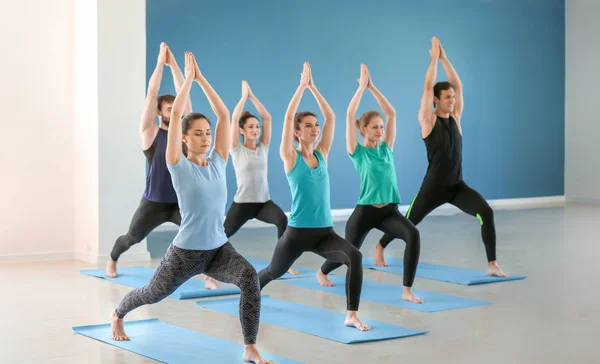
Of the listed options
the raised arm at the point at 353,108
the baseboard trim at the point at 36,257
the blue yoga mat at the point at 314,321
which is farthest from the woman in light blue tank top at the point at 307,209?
the baseboard trim at the point at 36,257

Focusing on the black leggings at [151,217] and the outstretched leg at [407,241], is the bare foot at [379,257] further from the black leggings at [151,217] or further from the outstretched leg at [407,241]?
the black leggings at [151,217]

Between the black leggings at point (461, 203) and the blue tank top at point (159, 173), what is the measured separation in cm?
169

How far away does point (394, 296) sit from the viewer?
5.82m

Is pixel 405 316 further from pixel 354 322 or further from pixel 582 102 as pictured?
pixel 582 102

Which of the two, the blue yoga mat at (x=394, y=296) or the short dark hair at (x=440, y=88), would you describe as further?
the short dark hair at (x=440, y=88)

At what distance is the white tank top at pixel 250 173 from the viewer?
6441 millimetres

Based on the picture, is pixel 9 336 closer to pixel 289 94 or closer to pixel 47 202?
pixel 47 202

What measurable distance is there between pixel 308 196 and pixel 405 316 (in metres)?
0.98

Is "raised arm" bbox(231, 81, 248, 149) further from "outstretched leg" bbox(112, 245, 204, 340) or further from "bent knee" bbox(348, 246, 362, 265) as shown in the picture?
"outstretched leg" bbox(112, 245, 204, 340)

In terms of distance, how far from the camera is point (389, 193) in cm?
569

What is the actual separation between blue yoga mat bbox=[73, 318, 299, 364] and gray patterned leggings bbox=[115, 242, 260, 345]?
0.74 ft

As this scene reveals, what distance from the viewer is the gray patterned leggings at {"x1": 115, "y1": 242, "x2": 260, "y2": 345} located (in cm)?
398

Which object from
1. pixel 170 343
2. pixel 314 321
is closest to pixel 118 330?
pixel 170 343

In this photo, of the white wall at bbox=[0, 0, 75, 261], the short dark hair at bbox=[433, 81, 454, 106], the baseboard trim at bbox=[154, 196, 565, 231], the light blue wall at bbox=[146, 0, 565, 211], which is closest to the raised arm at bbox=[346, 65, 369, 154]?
the short dark hair at bbox=[433, 81, 454, 106]
